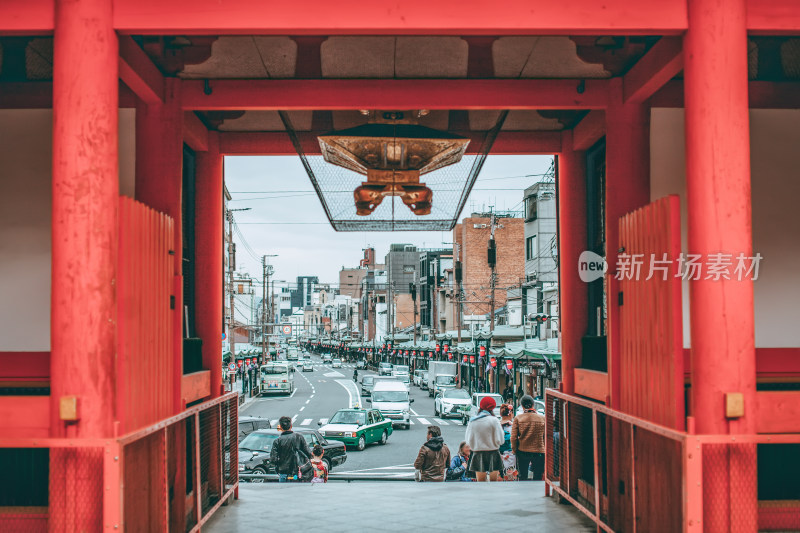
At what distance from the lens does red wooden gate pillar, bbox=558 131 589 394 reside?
1016 cm

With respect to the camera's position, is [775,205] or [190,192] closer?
[775,205]

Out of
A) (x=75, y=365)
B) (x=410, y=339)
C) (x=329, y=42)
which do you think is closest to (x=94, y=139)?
(x=75, y=365)

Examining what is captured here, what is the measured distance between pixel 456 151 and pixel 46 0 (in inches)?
193

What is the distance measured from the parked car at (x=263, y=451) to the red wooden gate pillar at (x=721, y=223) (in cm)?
1145

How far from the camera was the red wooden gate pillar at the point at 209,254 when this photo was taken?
997 cm

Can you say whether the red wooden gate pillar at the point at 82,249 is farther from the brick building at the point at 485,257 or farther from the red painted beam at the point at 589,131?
the brick building at the point at 485,257

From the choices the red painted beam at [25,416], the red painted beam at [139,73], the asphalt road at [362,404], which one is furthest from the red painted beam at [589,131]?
the asphalt road at [362,404]

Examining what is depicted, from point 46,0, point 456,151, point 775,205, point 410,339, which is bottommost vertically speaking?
point 410,339

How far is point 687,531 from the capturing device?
16.9ft

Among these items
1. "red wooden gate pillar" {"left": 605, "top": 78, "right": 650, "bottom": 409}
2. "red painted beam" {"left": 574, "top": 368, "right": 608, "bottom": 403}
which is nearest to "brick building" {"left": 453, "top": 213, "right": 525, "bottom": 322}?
"red painted beam" {"left": 574, "top": 368, "right": 608, "bottom": 403}

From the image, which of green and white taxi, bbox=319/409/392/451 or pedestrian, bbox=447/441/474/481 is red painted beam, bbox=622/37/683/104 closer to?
pedestrian, bbox=447/441/474/481

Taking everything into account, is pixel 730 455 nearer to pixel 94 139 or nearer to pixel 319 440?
pixel 94 139

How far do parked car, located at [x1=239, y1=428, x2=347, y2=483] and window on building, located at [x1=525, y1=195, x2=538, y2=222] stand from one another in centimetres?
3341

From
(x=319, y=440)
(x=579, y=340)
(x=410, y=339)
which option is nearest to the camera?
(x=579, y=340)
